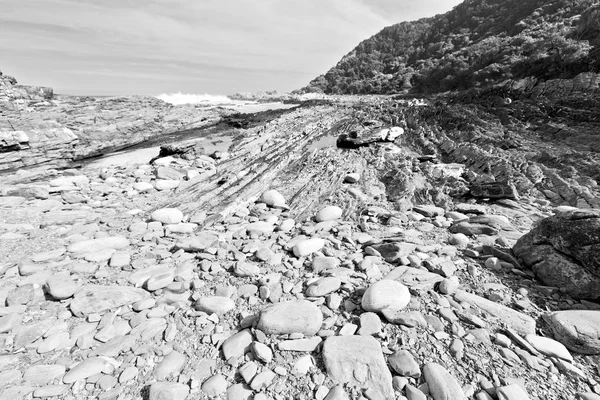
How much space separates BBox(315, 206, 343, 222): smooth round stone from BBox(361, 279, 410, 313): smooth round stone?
108 inches

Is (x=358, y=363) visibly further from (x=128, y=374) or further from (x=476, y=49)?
(x=476, y=49)

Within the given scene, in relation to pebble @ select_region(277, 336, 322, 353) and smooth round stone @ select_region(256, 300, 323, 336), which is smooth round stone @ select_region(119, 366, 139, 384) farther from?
pebble @ select_region(277, 336, 322, 353)

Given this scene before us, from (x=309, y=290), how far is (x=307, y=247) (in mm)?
1104

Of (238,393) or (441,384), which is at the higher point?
(441,384)

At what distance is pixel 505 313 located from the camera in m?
3.09

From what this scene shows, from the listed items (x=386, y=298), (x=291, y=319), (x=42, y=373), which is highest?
(x=386, y=298)

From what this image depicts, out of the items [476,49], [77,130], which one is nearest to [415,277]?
[77,130]

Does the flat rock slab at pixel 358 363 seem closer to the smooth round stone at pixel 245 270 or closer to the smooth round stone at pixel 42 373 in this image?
the smooth round stone at pixel 245 270

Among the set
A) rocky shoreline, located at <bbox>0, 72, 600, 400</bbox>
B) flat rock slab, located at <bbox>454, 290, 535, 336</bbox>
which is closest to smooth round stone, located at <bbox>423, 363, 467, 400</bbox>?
rocky shoreline, located at <bbox>0, 72, 600, 400</bbox>

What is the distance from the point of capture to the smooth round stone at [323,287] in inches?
138

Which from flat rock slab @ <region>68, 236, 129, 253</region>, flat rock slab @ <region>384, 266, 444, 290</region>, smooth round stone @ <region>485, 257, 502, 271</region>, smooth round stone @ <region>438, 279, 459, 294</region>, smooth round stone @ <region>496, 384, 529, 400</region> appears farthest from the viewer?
flat rock slab @ <region>68, 236, 129, 253</region>

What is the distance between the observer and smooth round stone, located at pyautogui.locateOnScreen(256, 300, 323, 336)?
9.45ft

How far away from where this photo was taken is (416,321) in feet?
9.52

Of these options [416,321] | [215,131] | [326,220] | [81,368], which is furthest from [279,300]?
[215,131]
